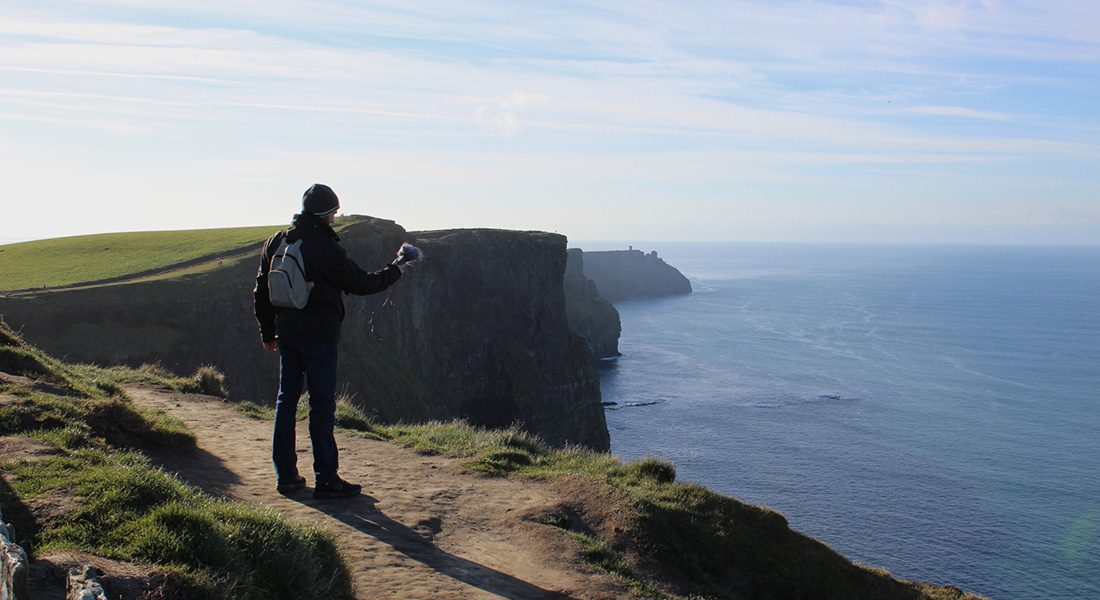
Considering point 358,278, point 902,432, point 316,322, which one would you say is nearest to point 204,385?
point 316,322

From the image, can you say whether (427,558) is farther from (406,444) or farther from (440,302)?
(440,302)

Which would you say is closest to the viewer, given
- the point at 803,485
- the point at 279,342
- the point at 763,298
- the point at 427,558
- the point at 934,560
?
the point at 427,558

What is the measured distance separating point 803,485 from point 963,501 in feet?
32.4

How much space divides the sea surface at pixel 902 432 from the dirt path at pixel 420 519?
35.2 metres

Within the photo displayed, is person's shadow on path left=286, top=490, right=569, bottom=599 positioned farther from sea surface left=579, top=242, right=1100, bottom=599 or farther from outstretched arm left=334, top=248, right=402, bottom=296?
sea surface left=579, top=242, right=1100, bottom=599

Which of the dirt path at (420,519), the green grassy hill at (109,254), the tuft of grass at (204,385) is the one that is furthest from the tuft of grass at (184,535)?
A: the green grassy hill at (109,254)

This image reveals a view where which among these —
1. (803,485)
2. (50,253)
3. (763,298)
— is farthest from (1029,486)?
(763,298)

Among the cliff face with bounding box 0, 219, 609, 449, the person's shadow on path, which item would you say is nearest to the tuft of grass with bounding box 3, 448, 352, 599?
the person's shadow on path

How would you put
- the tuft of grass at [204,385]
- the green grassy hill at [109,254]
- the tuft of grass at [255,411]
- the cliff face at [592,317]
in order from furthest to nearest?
the cliff face at [592,317] → the green grassy hill at [109,254] → the tuft of grass at [204,385] → the tuft of grass at [255,411]

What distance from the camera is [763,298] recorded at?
196 meters

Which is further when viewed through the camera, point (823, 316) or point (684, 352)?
point (823, 316)

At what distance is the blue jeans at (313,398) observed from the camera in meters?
8.30

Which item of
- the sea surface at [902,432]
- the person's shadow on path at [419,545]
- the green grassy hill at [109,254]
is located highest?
the green grassy hill at [109,254]

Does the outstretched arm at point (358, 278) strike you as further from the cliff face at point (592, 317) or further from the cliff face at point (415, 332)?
the cliff face at point (592, 317)
